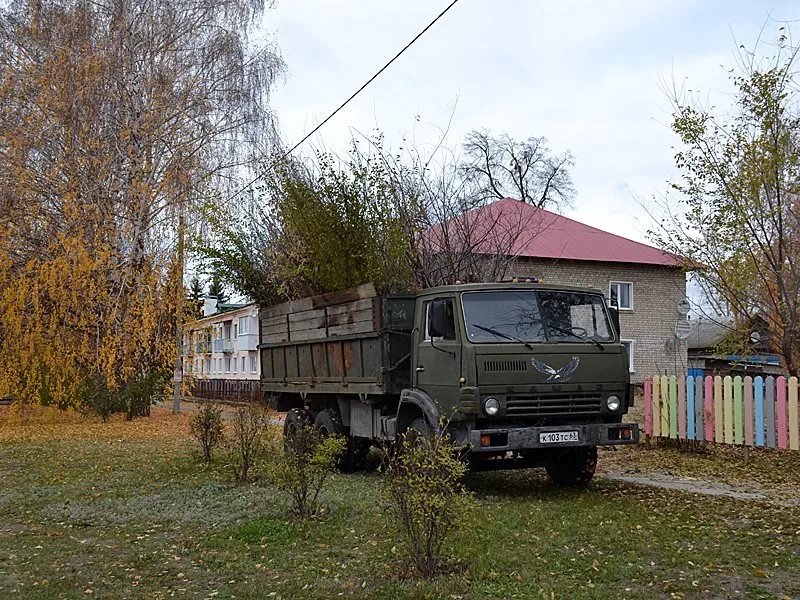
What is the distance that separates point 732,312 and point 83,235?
1546cm

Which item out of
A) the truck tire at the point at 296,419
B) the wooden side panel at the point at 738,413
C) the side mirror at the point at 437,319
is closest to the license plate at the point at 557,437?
the side mirror at the point at 437,319

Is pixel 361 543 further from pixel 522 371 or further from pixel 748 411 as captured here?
pixel 748 411

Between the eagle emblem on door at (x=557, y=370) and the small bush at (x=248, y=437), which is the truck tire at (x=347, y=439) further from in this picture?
the eagle emblem on door at (x=557, y=370)

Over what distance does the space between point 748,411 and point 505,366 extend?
15.5 ft

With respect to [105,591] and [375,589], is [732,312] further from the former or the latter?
[105,591]

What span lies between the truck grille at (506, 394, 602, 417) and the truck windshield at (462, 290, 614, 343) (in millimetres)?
618

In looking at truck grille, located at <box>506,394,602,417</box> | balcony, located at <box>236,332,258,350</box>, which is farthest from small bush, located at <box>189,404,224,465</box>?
balcony, located at <box>236,332,258,350</box>

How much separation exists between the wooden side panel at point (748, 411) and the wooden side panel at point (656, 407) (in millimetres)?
1748

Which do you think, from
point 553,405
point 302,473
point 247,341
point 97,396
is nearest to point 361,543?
point 302,473

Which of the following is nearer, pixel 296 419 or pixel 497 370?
pixel 497 370

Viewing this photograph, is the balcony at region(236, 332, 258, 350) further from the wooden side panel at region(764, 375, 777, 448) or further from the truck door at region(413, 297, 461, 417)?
the truck door at region(413, 297, 461, 417)

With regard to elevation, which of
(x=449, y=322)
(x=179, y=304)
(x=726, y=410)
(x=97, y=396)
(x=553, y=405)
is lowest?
(x=97, y=396)

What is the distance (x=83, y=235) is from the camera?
2156cm

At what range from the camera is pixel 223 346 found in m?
60.8
